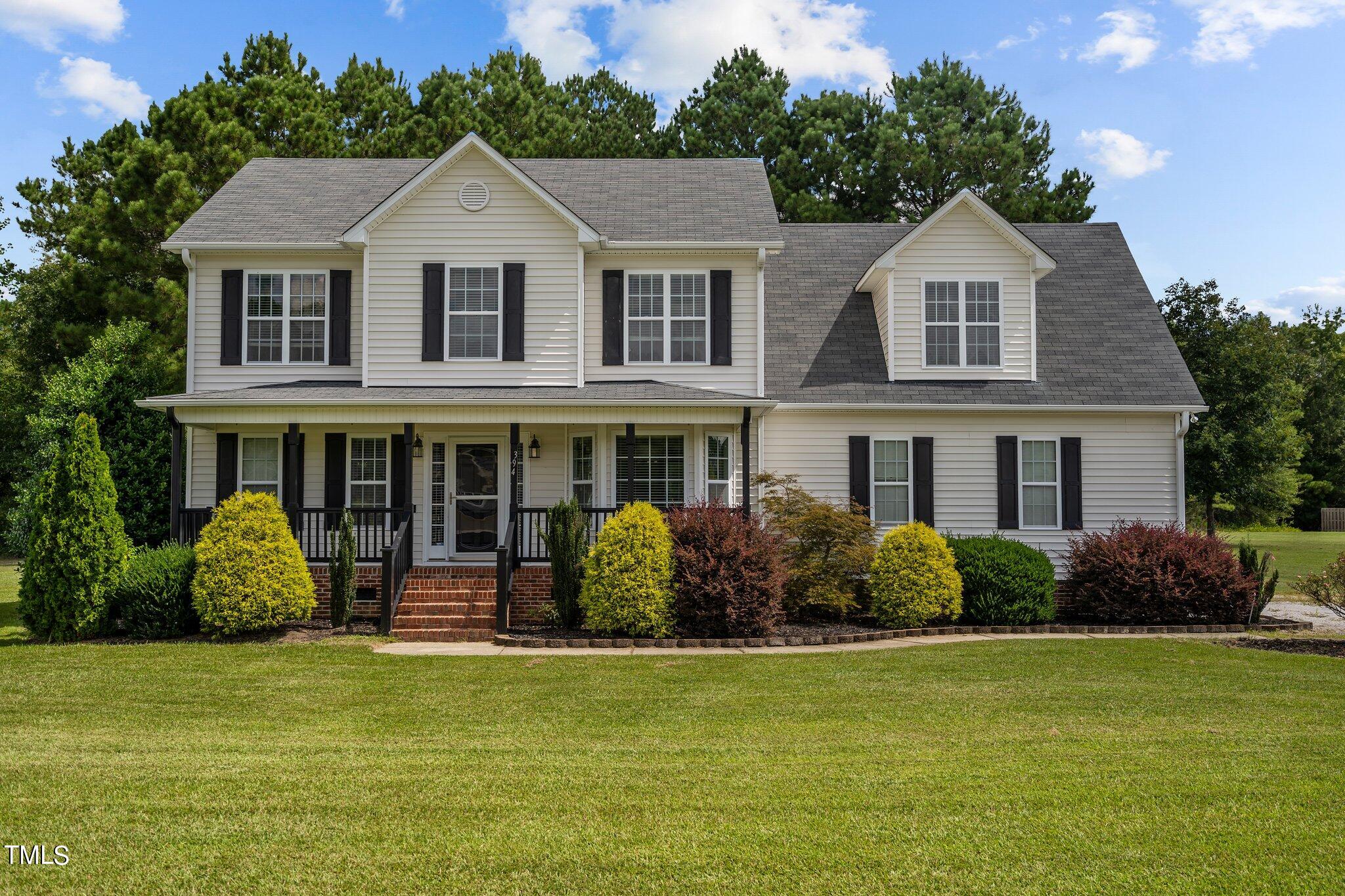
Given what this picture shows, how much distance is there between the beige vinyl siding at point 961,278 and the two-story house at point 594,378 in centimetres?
4

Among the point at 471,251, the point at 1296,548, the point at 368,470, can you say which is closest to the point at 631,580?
the point at 368,470

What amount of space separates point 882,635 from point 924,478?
4499 mm

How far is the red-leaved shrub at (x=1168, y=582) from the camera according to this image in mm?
14773

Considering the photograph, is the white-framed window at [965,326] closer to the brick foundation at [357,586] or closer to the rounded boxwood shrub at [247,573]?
the brick foundation at [357,586]

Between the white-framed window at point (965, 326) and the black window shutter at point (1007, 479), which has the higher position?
the white-framed window at point (965, 326)

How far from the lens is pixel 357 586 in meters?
15.2

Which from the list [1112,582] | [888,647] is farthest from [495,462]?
[1112,582]

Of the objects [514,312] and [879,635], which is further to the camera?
[514,312]

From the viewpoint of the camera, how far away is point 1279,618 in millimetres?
16234

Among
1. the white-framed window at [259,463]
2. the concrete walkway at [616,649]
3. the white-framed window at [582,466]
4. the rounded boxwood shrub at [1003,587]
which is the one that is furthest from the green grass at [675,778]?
the white-framed window at [259,463]

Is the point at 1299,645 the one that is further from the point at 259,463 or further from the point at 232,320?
the point at 232,320

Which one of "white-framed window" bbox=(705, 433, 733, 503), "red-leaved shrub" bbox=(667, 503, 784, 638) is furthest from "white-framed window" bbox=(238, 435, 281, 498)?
"red-leaved shrub" bbox=(667, 503, 784, 638)

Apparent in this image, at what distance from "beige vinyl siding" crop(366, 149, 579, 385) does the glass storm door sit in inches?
70.0

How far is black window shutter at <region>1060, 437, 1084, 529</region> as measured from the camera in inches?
682
